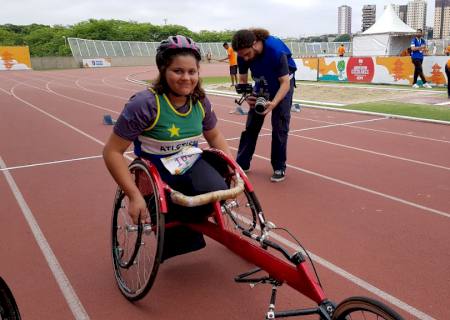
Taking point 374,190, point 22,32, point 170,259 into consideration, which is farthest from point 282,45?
point 22,32

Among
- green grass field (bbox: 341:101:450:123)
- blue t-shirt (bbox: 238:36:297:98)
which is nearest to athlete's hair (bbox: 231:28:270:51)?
blue t-shirt (bbox: 238:36:297:98)

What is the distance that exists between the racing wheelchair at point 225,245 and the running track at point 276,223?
18 cm

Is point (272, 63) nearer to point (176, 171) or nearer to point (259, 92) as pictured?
point (259, 92)

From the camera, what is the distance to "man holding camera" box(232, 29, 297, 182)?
469 centimetres

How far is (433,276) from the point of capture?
3000 mm

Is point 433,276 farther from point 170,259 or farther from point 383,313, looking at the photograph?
point 170,259

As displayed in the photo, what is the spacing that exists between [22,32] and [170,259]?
83.4 metres

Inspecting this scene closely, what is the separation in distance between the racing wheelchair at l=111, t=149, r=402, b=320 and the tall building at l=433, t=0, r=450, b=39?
382 feet

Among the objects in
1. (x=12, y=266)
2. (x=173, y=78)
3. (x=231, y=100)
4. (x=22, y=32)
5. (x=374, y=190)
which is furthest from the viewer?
(x=22, y=32)

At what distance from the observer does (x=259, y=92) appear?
492cm

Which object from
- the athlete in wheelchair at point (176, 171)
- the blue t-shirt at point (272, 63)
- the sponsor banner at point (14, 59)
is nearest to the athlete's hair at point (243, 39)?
the blue t-shirt at point (272, 63)

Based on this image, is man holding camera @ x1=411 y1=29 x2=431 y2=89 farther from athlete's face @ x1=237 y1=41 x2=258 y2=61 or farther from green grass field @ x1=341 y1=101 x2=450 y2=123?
athlete's face @ x1=237 y1=41 x2=258 y2=61

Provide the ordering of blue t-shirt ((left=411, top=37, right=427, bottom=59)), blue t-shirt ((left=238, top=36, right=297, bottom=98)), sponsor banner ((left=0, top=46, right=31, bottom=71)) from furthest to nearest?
sponsor banner ((left=0, top=46, right=31, bottom=71))
blue t-shirt ((left=411, top=37, right=427, bottom=59))
blue t-shirt ((left=238, top=36, right=297, bottom=98))

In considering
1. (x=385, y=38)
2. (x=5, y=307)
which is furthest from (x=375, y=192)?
(x=385, y=38)
